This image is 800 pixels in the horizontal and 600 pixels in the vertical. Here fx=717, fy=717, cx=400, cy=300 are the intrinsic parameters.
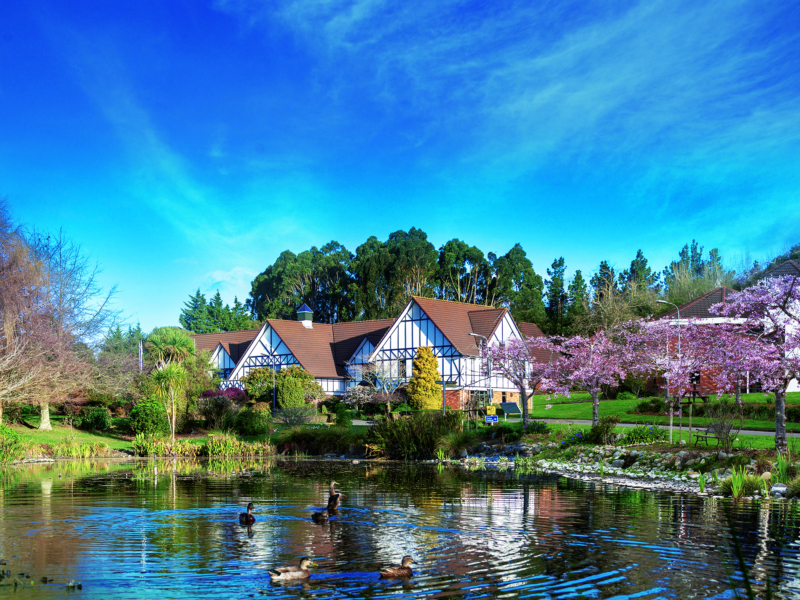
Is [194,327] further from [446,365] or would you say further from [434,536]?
[434,536]

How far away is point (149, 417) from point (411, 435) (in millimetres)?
15961

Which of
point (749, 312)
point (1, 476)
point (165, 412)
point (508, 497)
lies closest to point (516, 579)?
point (508, 497)

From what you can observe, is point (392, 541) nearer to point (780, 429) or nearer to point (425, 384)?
point (780, 429)

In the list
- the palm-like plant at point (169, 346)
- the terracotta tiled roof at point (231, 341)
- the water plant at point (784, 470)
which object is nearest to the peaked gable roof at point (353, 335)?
the terracotta tiled roof at point (231, 341)

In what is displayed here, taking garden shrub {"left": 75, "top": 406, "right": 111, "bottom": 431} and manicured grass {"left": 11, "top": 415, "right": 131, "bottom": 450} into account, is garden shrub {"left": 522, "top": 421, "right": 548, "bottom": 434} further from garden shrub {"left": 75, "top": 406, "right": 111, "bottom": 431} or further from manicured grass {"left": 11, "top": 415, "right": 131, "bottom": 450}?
garden shrub {"left": 75, "top": 406, "right": 111, "bottom": 431}

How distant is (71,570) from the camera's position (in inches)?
364

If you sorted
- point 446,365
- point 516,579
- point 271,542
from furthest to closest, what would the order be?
1. point 446,365
2. point 271,542
3. point 516,579

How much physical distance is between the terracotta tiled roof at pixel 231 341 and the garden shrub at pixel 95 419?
27263 millimetres

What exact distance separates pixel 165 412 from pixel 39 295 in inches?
399

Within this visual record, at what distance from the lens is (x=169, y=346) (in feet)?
178

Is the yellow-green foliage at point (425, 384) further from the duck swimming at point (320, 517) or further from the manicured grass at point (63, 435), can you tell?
the duck swimming at point (320, 517)

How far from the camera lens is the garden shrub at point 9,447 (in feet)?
96.7

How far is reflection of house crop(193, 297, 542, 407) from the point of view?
5612 cm

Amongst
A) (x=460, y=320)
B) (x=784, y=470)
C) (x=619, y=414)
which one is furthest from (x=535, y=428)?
(x=460, y=320)
